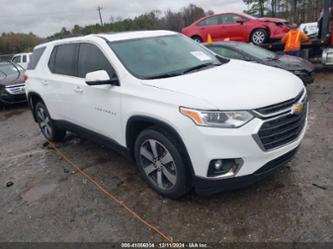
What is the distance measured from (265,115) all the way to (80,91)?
252 centimetres

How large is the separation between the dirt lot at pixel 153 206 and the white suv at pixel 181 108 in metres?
0.31

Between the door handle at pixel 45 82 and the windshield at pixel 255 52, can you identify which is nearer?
the door handle at pixel 45 82

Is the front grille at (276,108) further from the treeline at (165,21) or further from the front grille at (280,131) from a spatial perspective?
the treeline at (165,21)

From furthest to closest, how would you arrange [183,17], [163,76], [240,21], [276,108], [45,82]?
[183,17] → [240,21] → [45,82] → [163,76] → [276,108]

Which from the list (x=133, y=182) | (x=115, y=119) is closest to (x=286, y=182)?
(x=133, y=182)

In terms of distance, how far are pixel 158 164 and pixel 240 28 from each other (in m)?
9.24

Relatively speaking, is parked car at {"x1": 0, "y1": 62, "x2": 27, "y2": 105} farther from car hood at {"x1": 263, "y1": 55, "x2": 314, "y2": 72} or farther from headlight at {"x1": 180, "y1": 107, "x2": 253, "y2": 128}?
headlight at {"x1": 180, "y1": 107, "x2": 253, "y2": 128}

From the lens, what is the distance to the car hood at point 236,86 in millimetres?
2711

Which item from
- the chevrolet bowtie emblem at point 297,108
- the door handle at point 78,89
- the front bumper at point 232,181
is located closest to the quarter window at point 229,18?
the door handle at point 78,89

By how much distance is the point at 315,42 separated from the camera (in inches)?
392

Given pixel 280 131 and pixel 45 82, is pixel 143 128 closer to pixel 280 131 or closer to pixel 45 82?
pixel 280 131

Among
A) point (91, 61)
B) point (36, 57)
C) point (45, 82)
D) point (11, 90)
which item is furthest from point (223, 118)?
point (11, 90)

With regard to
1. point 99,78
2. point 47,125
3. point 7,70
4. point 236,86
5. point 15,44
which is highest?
point 15,44

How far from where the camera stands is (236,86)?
292 cm
